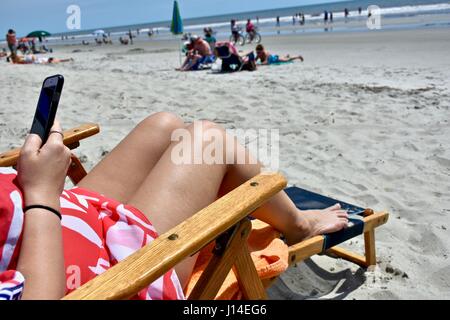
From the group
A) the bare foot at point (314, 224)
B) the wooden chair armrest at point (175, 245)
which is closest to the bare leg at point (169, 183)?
the bare foot at point (314, 224)

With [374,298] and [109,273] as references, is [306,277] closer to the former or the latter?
[374,298]

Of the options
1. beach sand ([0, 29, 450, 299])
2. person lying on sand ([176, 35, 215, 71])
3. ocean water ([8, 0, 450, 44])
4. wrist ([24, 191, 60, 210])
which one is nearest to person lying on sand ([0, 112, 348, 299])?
wrist ([24, 191, 60, 210])

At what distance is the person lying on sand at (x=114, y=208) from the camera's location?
1083mm

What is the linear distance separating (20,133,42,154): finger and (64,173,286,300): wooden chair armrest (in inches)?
15.2

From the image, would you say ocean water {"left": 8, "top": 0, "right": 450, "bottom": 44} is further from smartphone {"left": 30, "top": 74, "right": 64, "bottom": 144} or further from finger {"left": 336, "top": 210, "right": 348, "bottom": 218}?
smartphone {"left": 30, "top": 74, "right": 64, "bottom": 144}

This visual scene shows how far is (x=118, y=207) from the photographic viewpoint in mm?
1472

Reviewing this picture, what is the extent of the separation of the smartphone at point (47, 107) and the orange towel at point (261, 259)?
733mm

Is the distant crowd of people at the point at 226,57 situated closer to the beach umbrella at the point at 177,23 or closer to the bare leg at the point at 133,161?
the beach umbrella at the point at 177,23

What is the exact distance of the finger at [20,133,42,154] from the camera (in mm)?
1178

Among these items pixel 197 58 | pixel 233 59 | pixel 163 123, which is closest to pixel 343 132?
pixel 163 123

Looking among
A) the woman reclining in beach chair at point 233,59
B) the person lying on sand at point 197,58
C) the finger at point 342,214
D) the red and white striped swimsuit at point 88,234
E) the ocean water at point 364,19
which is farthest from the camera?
the ocean water at point 364,19

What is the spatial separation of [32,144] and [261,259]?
0.97 m
